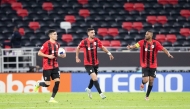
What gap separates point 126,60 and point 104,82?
230cm

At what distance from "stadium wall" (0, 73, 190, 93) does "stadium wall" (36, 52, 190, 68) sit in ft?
6.05

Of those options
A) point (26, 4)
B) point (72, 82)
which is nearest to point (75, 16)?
point (26, 4)

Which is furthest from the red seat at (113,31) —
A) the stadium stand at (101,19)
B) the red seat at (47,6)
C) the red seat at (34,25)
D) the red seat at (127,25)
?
the red seat at (34,25)

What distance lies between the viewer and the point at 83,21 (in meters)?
30.4

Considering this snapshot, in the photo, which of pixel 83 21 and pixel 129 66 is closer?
pixel 129 66

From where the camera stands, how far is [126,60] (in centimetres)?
2523

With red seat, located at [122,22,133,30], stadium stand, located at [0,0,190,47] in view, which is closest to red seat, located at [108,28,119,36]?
stadium stand, located at [0,0,190,47]

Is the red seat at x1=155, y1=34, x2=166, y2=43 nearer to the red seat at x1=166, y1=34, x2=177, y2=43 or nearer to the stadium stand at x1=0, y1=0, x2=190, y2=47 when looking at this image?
the stadium stand at x1=0, y1=0, x2=190, y2=47

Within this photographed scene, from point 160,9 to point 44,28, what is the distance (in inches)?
266

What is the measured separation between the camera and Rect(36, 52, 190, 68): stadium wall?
25172 mm

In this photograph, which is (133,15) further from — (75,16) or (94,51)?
(94,51)

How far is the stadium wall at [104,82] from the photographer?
75.8ft

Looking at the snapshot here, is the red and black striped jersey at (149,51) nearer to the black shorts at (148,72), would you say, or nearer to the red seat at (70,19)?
the black shorts at (148,72)

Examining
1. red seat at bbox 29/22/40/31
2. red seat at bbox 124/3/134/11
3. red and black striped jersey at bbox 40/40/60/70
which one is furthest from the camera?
red seat at bbox 124/3/134/11
